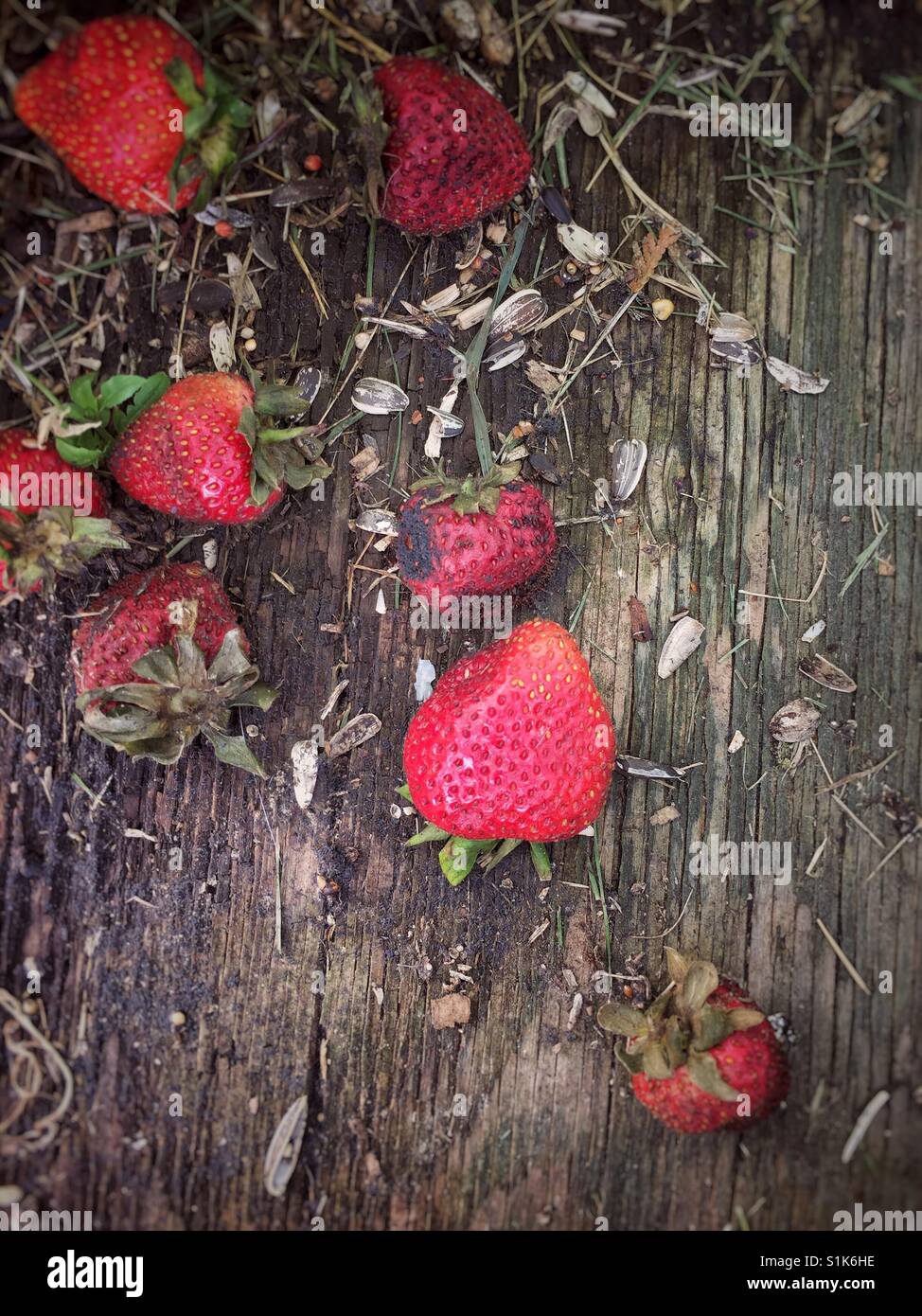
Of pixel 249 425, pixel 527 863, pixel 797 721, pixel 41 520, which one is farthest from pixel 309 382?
pixel 797 721

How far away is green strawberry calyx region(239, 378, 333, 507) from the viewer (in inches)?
68.4

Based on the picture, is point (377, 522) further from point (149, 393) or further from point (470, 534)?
point (149, 393)

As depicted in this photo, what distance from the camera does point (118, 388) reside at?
5.90 feet

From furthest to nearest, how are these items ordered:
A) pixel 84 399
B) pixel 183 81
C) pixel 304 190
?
pixel 304 190, pixel 84 399, pixel 183 81

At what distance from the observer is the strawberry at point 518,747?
5.61ft

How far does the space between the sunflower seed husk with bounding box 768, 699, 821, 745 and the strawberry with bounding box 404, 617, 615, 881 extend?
1.40 ft

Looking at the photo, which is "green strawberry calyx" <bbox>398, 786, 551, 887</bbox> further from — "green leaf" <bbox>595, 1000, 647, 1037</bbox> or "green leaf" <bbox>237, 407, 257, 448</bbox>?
"green leaf" <bbox>237, 407, 257, 448</bbox>

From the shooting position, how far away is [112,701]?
1.77 metres

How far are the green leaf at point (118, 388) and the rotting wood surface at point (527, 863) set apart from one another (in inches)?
6.4

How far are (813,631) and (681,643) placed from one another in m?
→ 0.29

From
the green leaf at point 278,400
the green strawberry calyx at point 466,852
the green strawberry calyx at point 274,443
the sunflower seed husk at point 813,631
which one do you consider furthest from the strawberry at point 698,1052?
the green leaf at point 278,400
